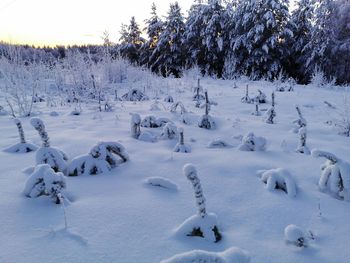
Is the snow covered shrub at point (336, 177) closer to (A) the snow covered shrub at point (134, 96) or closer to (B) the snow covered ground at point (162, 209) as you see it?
(B) the snow covered ground at point (162, 209)

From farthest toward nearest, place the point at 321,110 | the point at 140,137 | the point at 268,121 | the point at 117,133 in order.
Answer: the point at 321,110 < the point at 268,121 < the point at 117,133 < the point at 140,137

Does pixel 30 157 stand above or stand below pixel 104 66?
below

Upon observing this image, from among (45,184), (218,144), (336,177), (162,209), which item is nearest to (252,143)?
(218,144)

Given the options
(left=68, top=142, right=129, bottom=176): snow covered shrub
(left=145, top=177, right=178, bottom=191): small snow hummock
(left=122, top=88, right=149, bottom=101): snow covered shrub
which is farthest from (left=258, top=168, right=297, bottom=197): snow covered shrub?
(left=122, top=88, right=149, bottom=101): snow covered shrub

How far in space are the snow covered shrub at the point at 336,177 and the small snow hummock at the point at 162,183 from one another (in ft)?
3.66

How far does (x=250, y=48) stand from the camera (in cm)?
1867

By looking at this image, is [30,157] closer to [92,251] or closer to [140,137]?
[140,137]

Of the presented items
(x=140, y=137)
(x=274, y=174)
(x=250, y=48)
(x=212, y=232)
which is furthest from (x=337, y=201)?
(x=250, y=48)

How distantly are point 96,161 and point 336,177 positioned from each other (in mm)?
2003

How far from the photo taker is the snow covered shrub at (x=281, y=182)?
2400 millimetres

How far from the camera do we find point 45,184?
81.4 inches

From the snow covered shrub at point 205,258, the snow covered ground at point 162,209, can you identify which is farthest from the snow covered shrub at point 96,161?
the snow covered shrub at point 205,258

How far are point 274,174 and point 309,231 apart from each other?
0.70 meters

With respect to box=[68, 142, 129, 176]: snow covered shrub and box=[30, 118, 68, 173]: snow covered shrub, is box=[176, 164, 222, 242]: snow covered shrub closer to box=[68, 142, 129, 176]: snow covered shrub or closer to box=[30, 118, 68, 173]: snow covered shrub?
box=[68, 142, 129, 176]: snow covered shrub
